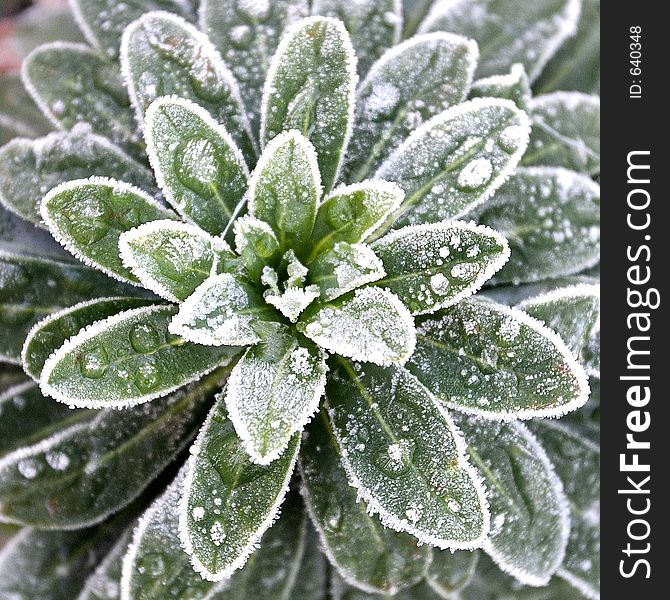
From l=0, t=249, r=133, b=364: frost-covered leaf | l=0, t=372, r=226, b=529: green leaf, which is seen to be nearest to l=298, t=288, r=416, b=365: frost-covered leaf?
l=0, t=372, r=226, b=529: green leaf

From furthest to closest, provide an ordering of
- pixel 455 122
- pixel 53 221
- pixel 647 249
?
pixel 647 249
pixel 455 122
pixel 53 221

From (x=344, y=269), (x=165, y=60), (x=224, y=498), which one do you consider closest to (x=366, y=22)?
(x=165, y=60)

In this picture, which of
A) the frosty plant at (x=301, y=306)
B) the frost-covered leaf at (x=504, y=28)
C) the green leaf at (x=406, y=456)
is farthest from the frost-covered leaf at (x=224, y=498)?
the frost-covered leaf at (x=504, y=28)

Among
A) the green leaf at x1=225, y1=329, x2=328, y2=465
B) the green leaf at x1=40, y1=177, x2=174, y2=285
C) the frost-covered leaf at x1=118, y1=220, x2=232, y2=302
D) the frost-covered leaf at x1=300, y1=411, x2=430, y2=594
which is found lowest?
the frost-covered leaf at x1=300, y1=411, x2=430, y2=594

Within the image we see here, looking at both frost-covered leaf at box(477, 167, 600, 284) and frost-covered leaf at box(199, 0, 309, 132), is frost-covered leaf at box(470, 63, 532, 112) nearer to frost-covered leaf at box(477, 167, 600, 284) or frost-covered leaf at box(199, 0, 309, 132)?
frost-covered leaf at box(477, 167, 600, 284)

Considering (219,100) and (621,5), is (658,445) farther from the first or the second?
(219,100)

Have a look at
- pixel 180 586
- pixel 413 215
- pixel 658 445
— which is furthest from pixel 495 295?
pixel 180 586
